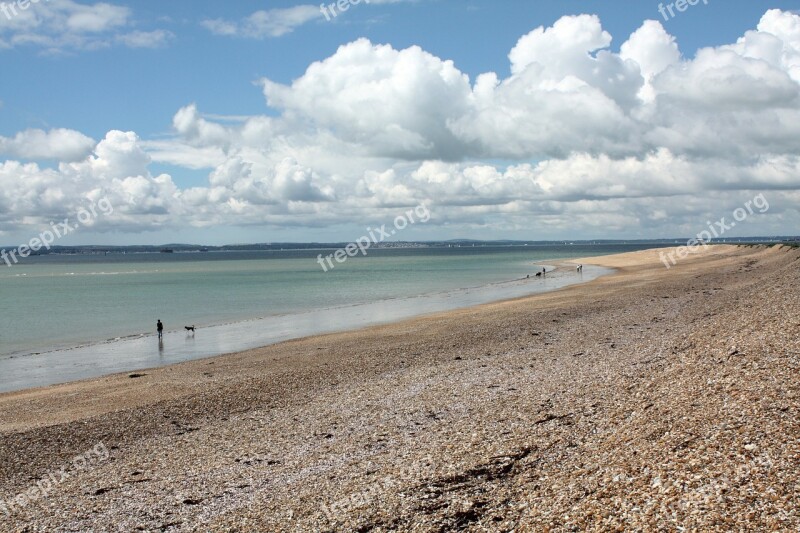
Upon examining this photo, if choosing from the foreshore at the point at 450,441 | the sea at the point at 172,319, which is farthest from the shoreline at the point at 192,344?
the foreshore at the point at 450,441

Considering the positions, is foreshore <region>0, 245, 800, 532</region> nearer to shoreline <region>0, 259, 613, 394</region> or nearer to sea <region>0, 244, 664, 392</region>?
A: shoreline <region>0, 259, 613, 394</region>

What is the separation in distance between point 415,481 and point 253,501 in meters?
3.08

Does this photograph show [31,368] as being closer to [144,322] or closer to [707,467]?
[144,322]

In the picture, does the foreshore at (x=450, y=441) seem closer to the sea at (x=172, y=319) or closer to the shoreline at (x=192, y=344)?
the shoreline at (x=192, y=344)

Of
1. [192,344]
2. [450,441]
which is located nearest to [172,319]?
[192,344]

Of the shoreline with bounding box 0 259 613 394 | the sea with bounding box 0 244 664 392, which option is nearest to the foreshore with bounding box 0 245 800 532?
the shoreline with bounding box 0 259 613 394

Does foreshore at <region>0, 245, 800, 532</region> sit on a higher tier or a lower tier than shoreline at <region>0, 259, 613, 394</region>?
higher

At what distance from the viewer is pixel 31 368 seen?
106 ft

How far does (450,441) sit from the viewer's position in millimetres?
13570

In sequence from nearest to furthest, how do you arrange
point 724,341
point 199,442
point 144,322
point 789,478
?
1. point 789,478
2. point 199,442
3. point 724,341
4. point 144,322

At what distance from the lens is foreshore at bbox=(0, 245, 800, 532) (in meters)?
9.30

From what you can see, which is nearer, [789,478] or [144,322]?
[789,478]

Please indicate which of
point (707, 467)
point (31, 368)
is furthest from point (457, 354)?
point (31, 368)

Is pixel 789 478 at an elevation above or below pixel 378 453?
above
